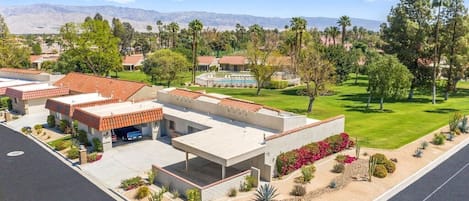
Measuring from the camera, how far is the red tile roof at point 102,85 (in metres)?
46.2

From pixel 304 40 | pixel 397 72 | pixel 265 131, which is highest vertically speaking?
pixel 304 40

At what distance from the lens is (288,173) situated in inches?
1095

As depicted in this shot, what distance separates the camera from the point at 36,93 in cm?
4919

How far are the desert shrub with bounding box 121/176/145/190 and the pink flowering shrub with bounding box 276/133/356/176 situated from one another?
393 inches

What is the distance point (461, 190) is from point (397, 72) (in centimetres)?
2465

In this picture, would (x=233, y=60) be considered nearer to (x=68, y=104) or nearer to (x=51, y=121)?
(x=51, y=121)

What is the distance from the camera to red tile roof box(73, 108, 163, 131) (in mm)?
32769

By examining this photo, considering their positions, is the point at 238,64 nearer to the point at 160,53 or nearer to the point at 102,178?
the point at 160,53

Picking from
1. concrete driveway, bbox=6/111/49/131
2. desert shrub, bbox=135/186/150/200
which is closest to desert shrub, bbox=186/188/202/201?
desert shrub, bbox=135/186/150/200

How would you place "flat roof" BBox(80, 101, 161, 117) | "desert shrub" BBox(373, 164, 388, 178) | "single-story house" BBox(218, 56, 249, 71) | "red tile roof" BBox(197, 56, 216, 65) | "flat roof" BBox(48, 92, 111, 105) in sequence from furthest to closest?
"red tile roof" BBox(197, 56, 216, 65) → "single-story house" BBox(218, 56, 249, 71) → "flat roof" BBox(48, 92, 111, 105) → "flat roof" BBox(80, 101, 161, 117) → "desert shrub" BBox(373, 164, 388, 178)

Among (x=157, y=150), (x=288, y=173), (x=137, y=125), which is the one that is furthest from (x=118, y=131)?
(x=288, y=173)

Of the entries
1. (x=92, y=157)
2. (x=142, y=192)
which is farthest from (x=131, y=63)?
(x=142, y=192)

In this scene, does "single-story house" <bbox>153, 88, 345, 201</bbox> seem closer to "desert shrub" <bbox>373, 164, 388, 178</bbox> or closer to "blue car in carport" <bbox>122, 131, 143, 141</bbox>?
"blue car in carport" <bbox>122, 131, 143, 141</bbox>

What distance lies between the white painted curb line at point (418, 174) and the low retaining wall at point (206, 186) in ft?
29.3
